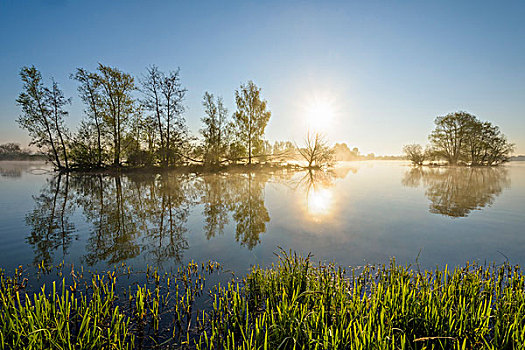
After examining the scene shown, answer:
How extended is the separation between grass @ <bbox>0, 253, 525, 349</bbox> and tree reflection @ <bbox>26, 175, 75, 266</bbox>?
3.88 feet

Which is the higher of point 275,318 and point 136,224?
point 136,224

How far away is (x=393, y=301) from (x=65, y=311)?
11.9 feet

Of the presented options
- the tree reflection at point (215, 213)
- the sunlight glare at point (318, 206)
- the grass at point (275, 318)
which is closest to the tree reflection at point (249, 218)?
the tree reflection at point (215, 213)

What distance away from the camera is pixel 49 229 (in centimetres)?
633

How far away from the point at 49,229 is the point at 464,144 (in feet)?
234

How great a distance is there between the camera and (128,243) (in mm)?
5488

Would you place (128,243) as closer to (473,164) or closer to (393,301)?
(393,301)

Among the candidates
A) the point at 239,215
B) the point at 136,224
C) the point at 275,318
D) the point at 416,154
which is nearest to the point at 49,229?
the point at 136,224

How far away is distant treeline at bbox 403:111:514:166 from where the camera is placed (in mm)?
48656

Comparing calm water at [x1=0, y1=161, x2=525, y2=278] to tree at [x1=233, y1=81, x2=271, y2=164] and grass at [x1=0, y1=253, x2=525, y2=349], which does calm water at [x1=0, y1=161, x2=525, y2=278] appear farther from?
tree at [x1=233, y1=81, x2=271, y2=164]

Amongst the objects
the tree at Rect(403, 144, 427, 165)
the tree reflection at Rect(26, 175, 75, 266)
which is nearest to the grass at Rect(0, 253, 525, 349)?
the tree reflection at Rect(26, 175, 75, 266)

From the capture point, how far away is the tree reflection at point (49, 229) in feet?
15.9

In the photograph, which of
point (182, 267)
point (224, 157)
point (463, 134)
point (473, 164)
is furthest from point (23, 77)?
point (473, 164)

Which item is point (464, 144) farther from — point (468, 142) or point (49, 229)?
point (49, 229)
